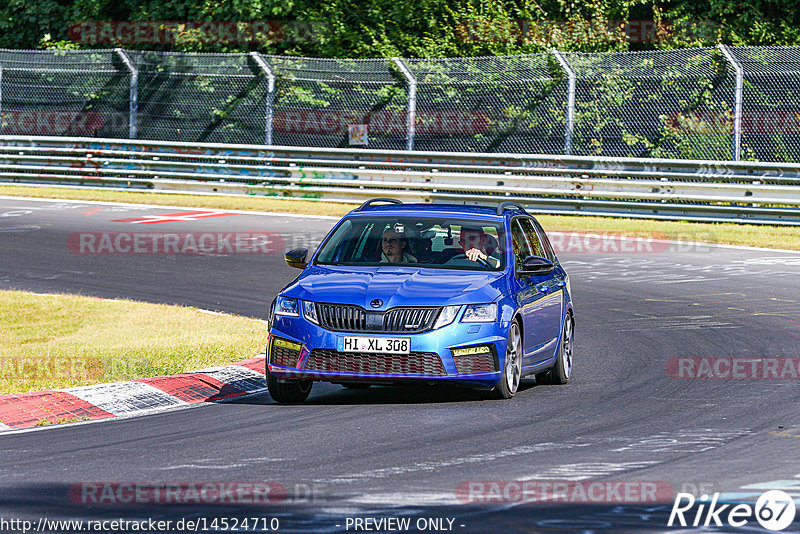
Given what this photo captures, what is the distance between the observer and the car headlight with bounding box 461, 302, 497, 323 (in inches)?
356

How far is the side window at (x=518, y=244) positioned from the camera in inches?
403

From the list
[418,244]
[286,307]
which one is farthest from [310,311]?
[418,244]

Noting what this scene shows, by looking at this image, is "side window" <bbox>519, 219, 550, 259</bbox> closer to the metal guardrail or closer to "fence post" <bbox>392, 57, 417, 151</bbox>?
the metal guardrail

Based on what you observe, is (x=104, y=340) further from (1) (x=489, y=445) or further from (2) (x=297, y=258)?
(1) (x=489, y=445)

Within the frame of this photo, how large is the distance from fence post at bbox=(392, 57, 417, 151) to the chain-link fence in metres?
0.02

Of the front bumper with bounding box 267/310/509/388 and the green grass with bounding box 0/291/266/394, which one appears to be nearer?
the front bumper with bounding box 267/310/509/388

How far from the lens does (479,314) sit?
29.8 feet

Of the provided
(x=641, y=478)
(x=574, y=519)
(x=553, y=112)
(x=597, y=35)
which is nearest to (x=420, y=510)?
(x=574, y=519)

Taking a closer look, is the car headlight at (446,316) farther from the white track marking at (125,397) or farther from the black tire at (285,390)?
the white track marking at (125,397)

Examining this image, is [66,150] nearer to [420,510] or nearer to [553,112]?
[553,112]

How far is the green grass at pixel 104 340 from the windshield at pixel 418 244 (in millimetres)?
1469

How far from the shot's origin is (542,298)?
10219 millimetres

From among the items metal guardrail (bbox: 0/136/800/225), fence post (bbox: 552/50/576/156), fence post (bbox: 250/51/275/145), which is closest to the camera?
metal guardrail (bbox: 0/136/800/225)

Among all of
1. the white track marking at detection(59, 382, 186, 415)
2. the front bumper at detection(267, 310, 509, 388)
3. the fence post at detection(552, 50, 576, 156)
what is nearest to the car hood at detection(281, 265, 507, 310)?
the front bumper at detection(267, 310, 509, 388)
